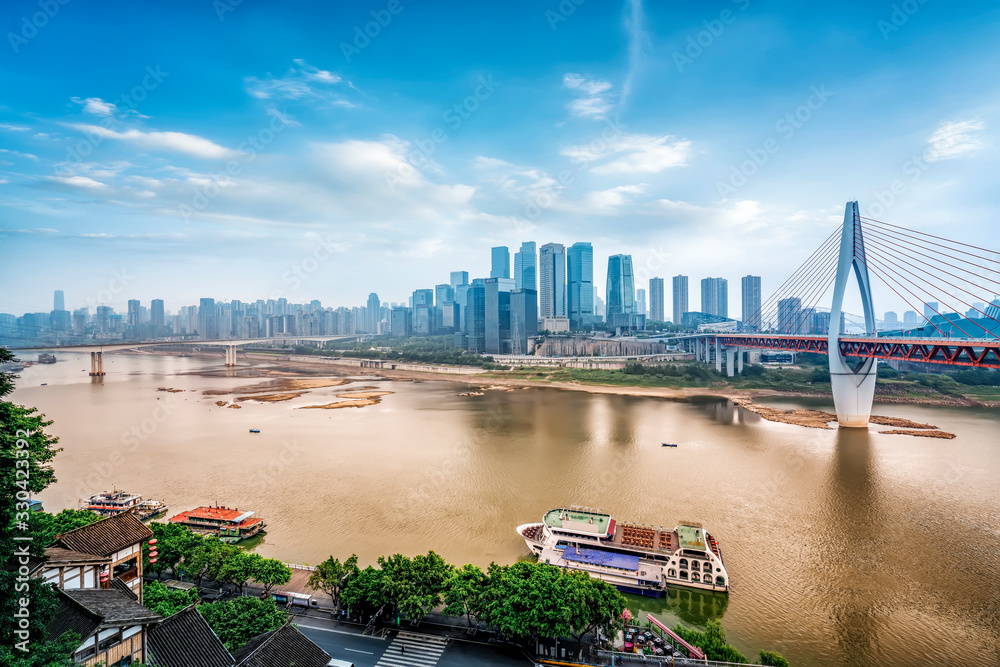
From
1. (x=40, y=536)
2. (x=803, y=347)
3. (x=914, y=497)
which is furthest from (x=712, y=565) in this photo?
(x=803, y=347)

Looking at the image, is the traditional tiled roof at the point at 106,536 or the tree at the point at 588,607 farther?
the tree at the point at 588,607

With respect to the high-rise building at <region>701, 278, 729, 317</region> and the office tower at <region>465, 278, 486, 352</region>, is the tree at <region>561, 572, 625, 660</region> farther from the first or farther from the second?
the high-rise building at <region>701, 278, 729, 317</region>

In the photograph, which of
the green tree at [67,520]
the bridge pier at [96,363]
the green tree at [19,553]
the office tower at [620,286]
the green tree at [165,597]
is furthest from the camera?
the office tower at [620,286]

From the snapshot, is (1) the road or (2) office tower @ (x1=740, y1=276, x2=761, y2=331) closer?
(1) the road

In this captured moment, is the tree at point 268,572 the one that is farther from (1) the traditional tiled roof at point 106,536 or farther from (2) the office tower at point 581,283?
(2) the office tower at point 581,283

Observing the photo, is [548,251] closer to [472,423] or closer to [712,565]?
[472,423]

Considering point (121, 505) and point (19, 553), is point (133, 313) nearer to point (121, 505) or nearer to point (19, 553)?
point (121, 505)

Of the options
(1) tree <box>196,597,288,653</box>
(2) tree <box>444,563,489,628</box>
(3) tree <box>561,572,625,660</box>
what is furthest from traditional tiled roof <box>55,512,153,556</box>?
(3) tree <box>561,572,625,660</box>

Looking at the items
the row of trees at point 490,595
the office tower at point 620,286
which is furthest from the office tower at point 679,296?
→ the row of trees at point 490,595
